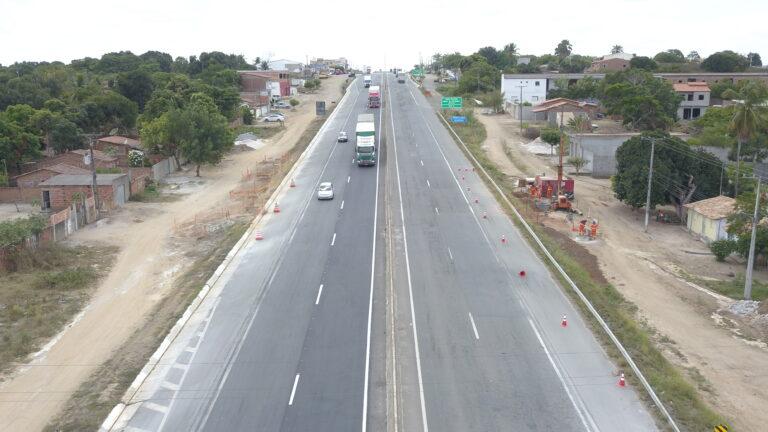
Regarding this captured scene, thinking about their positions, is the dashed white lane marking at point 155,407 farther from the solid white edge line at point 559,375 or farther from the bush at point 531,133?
the bush at point 531,133

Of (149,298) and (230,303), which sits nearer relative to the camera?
(230,303)

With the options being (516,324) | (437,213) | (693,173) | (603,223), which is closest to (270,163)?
(437,213)

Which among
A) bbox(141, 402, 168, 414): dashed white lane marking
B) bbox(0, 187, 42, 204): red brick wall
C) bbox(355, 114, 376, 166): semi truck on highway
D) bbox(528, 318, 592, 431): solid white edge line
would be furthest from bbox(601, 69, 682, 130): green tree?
bbox(141, 402, 168, 414): dashed white lane marking

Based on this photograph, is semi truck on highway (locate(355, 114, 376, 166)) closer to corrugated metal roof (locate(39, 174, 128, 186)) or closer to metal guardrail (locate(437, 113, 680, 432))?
metal guardrail (locate(437, 113, 680, 432))

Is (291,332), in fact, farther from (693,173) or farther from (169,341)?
(693,173)

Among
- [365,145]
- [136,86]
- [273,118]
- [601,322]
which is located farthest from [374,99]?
[601,322]

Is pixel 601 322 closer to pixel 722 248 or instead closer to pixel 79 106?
pixel 722 248

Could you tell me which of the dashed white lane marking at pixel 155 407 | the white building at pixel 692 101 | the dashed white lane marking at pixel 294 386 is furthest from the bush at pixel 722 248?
the white building at pixel 692 101
